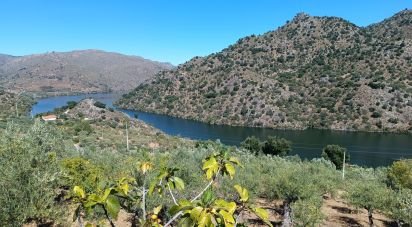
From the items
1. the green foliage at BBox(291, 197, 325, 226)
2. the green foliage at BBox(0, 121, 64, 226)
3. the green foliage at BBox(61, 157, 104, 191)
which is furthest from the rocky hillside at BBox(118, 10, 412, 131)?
the green foliage at BBox(0, 121, 64, 226)

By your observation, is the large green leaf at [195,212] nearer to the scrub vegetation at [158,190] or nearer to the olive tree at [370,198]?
the scrub vegetation at [158,190]

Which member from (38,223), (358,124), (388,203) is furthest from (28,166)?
(358,124)

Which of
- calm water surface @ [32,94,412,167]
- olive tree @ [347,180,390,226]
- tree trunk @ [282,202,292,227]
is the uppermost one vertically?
olive tree @ [347,180,390,226]

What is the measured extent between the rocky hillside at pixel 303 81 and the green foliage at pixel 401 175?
80.8 m

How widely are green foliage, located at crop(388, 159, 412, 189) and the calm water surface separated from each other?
134 feet

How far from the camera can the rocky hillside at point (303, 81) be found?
400 feet

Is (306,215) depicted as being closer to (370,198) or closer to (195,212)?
(370,198)

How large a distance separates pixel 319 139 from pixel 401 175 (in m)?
68.3

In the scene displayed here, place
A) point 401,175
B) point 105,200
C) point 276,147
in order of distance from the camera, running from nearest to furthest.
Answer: point 105,200
point 401,175
point 276,147

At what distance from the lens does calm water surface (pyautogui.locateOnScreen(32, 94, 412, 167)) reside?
85.6 meters

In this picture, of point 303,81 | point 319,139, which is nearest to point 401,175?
point 319,139

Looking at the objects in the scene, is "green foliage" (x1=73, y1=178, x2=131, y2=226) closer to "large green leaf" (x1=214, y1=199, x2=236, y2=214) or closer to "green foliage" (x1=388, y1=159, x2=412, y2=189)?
"large green leaf" (x1=214, y1=199, x2=236, y2=214)

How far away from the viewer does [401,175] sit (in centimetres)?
3819

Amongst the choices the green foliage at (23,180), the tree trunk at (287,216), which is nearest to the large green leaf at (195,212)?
the green foliage at (23,180)
